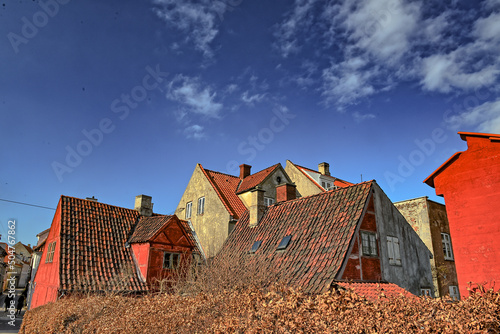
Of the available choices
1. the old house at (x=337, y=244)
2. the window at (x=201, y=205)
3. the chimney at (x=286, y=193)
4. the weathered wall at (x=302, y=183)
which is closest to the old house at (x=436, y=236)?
the old house at (x=337, y=244)

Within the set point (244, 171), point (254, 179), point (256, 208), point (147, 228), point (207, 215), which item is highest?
point (244, 171)

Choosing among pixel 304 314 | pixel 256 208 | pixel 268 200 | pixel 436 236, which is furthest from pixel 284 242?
pixel 436 236

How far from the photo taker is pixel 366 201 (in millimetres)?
15969

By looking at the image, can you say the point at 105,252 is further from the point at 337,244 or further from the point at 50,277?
the point at 337,244

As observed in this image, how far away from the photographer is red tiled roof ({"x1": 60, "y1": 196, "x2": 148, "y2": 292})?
18.5 metres

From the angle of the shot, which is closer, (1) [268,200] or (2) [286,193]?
(2) [286,193]

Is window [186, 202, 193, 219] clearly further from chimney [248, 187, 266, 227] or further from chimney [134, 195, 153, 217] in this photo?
chimney [248, 187, 266, 227]

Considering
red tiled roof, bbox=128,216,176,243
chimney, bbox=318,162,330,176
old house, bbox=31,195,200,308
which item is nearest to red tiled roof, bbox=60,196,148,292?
old house, bbox=31,195,200,308

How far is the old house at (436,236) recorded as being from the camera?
22938mm

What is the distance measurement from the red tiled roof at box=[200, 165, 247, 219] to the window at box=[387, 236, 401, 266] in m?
10.3

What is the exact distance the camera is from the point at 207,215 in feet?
83.6

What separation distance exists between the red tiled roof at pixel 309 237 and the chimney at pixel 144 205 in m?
7.88

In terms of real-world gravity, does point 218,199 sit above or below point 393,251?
above

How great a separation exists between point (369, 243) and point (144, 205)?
1687 cm
